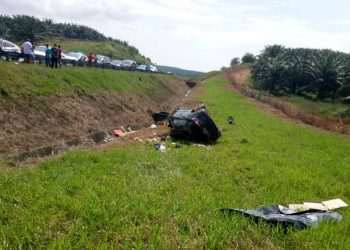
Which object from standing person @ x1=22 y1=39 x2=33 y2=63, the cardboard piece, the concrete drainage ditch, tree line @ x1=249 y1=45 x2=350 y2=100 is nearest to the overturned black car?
the concrete drainage ditch

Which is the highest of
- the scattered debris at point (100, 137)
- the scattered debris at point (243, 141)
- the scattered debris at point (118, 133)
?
the scattered debris at point (243, 141)

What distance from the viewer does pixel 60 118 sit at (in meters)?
18.2

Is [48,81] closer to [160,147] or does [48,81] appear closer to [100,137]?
[100,137]

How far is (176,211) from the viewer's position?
6.82 m

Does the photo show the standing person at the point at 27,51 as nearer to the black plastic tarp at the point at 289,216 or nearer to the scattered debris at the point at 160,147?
the scattered debris at the point at 160,147

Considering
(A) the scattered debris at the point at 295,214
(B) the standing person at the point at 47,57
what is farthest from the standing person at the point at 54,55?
(A) the scattered debris at the point at 295,214

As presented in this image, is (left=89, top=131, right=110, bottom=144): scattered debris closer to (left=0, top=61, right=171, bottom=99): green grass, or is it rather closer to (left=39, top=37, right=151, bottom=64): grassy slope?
(left=0, top=61, right=171, bottom=99): green grass

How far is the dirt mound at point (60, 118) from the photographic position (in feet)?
48.4

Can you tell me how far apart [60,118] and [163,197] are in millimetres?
11934

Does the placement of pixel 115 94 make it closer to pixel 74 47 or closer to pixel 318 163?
pixel 318 163

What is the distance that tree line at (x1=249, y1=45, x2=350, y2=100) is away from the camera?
176 ft

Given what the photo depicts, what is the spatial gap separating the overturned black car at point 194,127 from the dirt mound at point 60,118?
4853mm

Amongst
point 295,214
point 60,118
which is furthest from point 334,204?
point 60,118

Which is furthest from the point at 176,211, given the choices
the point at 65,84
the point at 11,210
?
the point at 65,84
